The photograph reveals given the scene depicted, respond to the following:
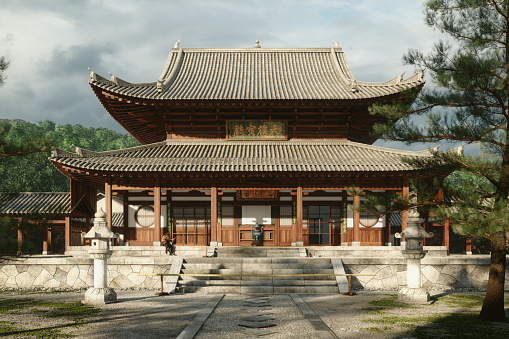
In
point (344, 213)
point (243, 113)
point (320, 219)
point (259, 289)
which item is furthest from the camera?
point (320, 219)

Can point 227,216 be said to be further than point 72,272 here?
Yes

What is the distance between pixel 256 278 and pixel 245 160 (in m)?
6.21

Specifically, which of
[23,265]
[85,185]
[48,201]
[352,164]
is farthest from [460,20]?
[48,201]

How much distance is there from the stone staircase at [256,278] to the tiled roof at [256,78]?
814 centimetres

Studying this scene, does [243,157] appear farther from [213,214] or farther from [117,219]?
[117,219]

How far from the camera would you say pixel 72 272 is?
17.4 metres

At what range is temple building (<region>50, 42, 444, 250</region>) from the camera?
813 inches

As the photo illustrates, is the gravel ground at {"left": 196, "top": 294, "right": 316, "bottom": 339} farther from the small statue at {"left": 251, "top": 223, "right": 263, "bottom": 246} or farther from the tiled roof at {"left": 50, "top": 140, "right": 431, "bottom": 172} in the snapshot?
the small statue at {"left": 251, "top": 223, "right": 263, "bottom": 246}

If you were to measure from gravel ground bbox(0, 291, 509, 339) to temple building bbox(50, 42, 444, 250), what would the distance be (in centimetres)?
704

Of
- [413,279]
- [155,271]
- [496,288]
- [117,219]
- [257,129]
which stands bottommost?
[155,271]

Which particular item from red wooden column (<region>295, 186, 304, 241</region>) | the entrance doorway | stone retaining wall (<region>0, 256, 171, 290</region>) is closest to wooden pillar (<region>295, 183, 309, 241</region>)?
red wooden column (<region>295, 186, 304, 241</region>)

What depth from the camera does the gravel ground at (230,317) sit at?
9094 mm

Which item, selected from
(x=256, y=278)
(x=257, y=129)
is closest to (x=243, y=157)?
(x=257, y=129)

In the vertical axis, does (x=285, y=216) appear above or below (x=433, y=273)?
above
